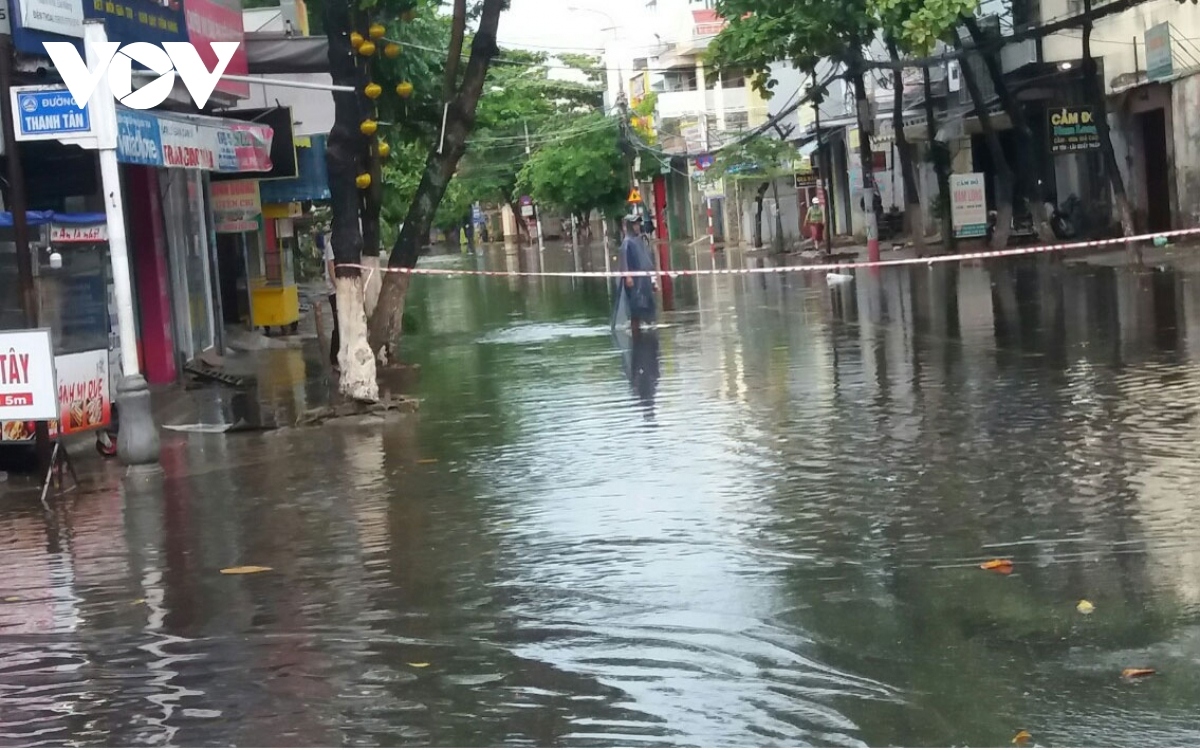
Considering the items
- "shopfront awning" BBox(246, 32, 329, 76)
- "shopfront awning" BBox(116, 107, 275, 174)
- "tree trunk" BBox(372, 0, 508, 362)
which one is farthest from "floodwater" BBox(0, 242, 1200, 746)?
"shopfront awning" BBox(246, 32, 329, 76)

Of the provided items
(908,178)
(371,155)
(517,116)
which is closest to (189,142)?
(371,155)

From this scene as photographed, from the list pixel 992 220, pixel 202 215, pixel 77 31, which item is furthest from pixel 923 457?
pixel 992 220

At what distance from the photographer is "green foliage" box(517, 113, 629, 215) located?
3135 inches

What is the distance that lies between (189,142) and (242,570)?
8.92 metres

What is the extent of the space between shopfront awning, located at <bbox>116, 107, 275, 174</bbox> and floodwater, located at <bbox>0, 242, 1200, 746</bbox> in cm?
287

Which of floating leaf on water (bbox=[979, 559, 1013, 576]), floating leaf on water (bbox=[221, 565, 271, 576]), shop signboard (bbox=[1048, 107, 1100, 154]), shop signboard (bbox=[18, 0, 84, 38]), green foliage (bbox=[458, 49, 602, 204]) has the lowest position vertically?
floating leaf on water (bbox=[979, 559, 1013, 576])

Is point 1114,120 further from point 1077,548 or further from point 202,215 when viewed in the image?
point 1077,548

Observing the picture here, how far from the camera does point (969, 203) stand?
1507 inches

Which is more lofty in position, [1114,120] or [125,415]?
[1114,120]

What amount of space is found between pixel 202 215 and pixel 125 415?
11.8 m

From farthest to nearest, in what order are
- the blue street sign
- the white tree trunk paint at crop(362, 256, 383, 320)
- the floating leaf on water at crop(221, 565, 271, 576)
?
the white tree trunk paint at crop(362, 256, 383, 320), the blue street sign, the floating leaf on water at crop(221, 565, 271, 576)

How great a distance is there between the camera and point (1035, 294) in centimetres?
2434

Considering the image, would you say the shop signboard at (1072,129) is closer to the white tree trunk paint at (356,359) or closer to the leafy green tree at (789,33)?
the leafy green tree at (789,33)

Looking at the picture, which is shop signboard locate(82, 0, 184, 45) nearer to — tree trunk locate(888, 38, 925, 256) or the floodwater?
the floodwater
